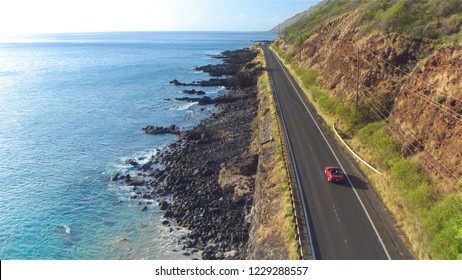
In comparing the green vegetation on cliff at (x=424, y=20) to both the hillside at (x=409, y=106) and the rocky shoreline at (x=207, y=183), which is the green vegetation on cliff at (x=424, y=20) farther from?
the rocky shoreline at (x=207, y=183)

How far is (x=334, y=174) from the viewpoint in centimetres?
3203

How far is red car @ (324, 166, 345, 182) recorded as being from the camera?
3178 cm

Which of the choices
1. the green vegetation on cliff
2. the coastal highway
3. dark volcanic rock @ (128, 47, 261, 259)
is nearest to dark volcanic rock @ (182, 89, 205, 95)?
dark volcanic rock @ (128, 47, 261, 259)

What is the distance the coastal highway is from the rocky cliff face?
18.9ft

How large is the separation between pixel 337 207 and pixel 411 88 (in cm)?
2089

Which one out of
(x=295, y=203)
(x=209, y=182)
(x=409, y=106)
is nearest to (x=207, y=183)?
(x=209, y=182)

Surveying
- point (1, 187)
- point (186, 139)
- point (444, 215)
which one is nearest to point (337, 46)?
point (186, 139)

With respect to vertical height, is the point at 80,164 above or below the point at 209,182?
below

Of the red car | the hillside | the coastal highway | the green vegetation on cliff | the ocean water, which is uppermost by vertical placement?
the green vegetation on cliff

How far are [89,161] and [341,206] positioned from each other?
4064cm

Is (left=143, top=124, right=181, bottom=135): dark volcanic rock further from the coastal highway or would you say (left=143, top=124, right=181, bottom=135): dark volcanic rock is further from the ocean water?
the coastal highway

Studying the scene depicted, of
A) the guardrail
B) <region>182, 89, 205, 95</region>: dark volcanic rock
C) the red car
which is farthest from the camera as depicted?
<region>182, 89, 205, 95</region>: dark volcanic rock

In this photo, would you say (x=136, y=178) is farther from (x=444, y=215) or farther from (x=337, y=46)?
(x=337, y=46)

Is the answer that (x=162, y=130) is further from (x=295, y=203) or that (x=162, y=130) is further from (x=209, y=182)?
(x=295, y=203)
